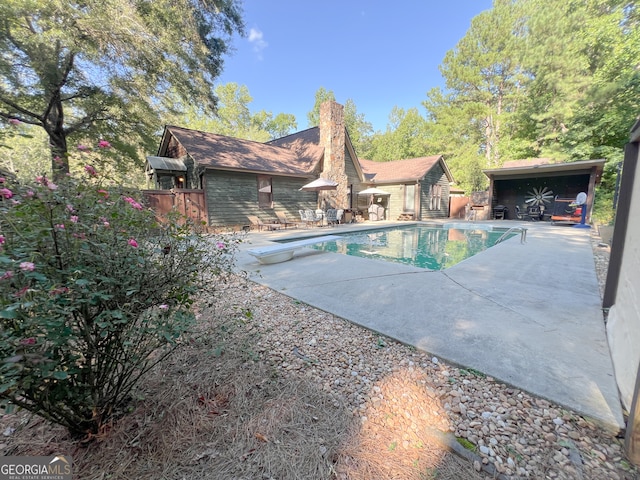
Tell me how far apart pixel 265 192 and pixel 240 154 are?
224 cm

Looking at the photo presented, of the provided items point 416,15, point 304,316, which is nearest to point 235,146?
point 304,316

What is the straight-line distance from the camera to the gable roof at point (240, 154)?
35.7 ft

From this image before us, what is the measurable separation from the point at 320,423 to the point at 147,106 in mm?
12910

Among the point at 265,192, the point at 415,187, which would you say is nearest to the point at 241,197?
the point at 265,192

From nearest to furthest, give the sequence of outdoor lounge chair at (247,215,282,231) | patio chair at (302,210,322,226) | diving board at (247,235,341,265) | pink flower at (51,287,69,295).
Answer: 1. pink flower at (51,287,69,295)
2. diving board at (247,235,341,265)
3. outdoor lounge chair at (247,215,282,231)
4. patio chair at (302,210,322,226)

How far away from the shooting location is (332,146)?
14.6m

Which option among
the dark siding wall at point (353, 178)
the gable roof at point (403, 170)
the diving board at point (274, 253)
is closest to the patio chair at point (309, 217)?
the dark siding wall at point (353, 178)

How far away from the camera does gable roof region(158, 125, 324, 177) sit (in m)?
10.9

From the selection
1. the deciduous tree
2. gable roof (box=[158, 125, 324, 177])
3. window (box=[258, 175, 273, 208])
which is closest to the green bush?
gable roof (box=[158, 125, 324, 177])

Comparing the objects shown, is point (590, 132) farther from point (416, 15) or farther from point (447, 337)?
point (447, 337)

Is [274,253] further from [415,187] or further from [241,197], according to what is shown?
[415,187]

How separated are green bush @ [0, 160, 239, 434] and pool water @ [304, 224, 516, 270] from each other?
221 inches

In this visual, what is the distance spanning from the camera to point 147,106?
34.1ft

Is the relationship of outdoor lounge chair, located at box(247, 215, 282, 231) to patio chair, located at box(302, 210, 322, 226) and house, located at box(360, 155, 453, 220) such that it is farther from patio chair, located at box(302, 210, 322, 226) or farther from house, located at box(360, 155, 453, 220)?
house, located at box(360, 155, 453, 220)
